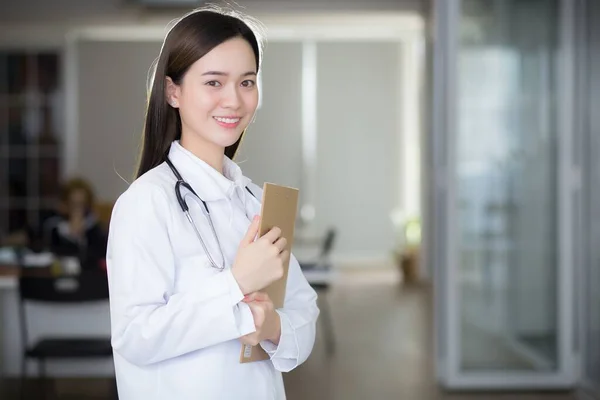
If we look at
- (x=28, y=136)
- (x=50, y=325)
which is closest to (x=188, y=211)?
(x=50, y=325)

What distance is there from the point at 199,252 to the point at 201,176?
0.46 ft

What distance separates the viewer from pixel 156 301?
1.33 m

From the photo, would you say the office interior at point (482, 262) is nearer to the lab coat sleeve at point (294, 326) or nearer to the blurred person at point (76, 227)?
the blurred person at point (76, 227)

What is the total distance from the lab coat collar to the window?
925 cm

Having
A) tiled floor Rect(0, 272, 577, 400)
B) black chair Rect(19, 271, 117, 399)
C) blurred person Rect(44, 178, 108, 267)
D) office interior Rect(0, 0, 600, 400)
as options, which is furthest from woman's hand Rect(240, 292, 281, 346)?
blurred person Rect(44, 178, 108, 267)

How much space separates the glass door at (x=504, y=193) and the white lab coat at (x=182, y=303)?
385cm

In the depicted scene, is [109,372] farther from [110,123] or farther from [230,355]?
[110,123]

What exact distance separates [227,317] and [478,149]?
4.15 meters

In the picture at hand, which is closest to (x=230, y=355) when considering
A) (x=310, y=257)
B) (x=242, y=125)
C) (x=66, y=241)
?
(x=242, y=125)

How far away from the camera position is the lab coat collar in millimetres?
1444

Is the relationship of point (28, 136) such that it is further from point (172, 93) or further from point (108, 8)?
point (172, 93)

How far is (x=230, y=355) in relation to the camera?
55.4 inches

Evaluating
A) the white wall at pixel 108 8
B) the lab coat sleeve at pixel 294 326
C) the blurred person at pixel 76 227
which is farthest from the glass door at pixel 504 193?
the white wall at pixel 108 8

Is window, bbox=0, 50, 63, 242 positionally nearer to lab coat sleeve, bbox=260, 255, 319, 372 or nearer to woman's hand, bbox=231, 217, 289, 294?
lab coat sleeve, bbox=260, 255, 319, 372
